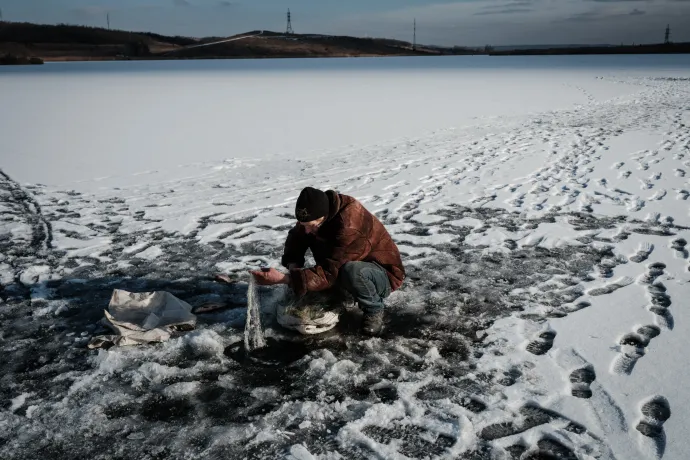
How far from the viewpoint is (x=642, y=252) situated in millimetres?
5055

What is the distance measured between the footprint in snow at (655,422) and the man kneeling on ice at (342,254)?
5.24ft

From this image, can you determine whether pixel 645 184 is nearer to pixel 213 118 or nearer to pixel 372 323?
pixel 372 323

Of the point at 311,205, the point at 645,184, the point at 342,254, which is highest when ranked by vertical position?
the point at 311,205

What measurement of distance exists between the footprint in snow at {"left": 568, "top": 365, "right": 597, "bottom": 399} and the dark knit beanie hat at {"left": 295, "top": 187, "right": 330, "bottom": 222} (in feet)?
5.62

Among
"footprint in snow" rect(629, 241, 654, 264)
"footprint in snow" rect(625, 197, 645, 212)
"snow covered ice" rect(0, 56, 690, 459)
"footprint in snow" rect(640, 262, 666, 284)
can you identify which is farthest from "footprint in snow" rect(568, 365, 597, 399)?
"footprint in snow" rect(625, 197, 645, 212)

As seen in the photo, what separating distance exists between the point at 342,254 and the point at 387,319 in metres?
0.76

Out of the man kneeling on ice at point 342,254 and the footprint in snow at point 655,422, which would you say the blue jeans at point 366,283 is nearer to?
the man kneeling on ice at point 342,254

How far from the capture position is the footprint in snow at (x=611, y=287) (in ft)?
14.0

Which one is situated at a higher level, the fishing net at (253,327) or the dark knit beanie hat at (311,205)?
the dark knit beanie hat at (311,205)

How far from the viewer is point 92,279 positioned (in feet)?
15.4

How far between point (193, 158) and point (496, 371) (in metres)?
7.67

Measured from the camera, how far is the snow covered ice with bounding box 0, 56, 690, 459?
275 centimetres

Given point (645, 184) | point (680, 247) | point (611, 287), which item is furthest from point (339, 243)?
point (645, 184)

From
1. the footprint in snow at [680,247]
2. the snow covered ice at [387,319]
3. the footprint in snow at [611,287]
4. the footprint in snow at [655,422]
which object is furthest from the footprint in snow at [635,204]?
the footprint in snow at [655,422]
